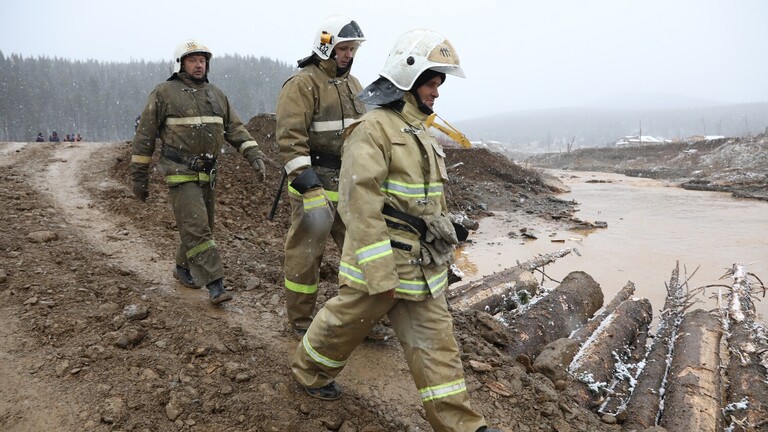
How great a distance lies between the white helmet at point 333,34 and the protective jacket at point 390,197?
1.00 meters

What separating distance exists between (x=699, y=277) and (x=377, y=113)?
7.92 m

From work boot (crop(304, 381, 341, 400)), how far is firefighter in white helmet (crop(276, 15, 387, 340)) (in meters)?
0.69

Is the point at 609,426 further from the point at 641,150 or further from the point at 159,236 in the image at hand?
the point at 641,150

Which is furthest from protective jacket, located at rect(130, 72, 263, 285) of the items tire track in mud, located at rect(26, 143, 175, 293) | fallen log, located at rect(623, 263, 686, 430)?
fallen log, located at rect(623, 263, 686, 430)

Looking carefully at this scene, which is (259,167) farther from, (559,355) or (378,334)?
(559,355)

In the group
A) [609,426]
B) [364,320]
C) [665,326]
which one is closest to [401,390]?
[364,320]

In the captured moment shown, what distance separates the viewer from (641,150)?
3762 cm

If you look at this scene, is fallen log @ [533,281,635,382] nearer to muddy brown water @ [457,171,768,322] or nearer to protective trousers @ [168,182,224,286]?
muddy brown water @ [457,171,768,322]

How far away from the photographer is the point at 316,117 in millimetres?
3295

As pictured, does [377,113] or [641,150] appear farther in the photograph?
[641,150]

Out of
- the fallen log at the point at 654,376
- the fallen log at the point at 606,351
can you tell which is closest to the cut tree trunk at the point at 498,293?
the fallen log at the point at 606,351

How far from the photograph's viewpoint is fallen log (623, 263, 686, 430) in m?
3.42

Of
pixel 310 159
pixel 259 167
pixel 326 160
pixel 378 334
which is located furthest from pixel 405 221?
pixel 259 167

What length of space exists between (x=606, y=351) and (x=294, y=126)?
124 inches
